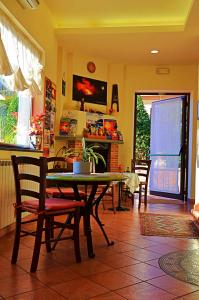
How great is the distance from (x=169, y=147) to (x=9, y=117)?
431 centimetres

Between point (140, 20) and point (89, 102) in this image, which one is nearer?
point (140, 20)

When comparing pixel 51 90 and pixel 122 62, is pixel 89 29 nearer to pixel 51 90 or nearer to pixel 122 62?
pixel 51 90

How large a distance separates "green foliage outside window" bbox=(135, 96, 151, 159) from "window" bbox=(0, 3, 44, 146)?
5.89 meters

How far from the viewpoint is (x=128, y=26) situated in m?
5.30

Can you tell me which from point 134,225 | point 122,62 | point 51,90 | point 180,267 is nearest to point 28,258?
point 180,267

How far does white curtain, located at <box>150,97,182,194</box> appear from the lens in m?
7.15

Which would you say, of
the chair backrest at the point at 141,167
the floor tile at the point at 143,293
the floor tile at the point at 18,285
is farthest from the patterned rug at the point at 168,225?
the floor tile at the point at 18,285

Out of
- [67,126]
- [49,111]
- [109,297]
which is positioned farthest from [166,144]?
[109,297]

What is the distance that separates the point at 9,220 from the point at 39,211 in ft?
3.78

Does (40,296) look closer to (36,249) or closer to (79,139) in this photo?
(36,249)

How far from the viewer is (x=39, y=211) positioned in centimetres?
239

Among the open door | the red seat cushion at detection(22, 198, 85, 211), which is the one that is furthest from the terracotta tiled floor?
the open door

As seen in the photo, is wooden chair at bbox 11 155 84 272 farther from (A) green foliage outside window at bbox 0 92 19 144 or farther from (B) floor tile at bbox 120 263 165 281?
(A) green foliage outside window at bbox 0 92 19 144

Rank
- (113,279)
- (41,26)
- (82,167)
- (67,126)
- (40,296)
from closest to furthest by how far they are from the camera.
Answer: (40,296), (113,279), (82,167), (41,26), (67,126)
